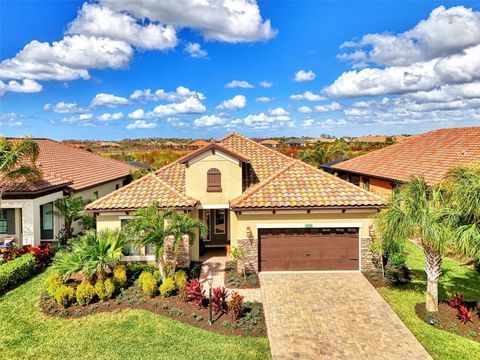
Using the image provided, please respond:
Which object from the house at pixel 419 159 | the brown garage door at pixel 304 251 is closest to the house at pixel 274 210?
the brown garage door at pixel 304 251

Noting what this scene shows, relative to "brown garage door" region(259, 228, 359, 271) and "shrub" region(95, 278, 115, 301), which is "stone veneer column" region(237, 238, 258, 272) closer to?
"brown garage door" region(259, 228, 359, 271)

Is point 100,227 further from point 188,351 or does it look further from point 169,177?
point 188,351

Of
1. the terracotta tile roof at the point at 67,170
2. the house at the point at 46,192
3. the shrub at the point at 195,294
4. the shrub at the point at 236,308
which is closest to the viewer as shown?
the shrub at the point at 236,308

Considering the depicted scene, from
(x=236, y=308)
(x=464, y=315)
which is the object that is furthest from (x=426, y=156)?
(x=236, y=308)

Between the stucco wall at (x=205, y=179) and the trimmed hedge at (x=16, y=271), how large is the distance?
8.19m

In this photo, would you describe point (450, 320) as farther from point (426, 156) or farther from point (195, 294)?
point (426, 156)

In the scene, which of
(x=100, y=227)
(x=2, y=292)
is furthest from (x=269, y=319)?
(x=2, y=292)

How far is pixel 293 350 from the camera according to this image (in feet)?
34.2

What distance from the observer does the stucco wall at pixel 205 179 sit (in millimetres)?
18281

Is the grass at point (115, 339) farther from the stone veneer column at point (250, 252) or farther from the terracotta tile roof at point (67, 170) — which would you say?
the terracotta tile roof at point (67, 170)

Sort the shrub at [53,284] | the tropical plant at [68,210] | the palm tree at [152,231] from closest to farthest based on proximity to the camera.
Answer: the shrub at [53,284]
the palm tree at [152,231]
the tropical plant at [68,210]

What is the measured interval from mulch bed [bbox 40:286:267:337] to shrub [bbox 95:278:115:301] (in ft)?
0.70

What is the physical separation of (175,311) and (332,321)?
558 cm

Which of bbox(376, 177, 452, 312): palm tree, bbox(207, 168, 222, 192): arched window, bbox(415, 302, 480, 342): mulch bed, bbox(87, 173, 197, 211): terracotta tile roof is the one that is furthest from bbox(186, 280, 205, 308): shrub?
bbox(415, 302, 480, 342): mulch bed
